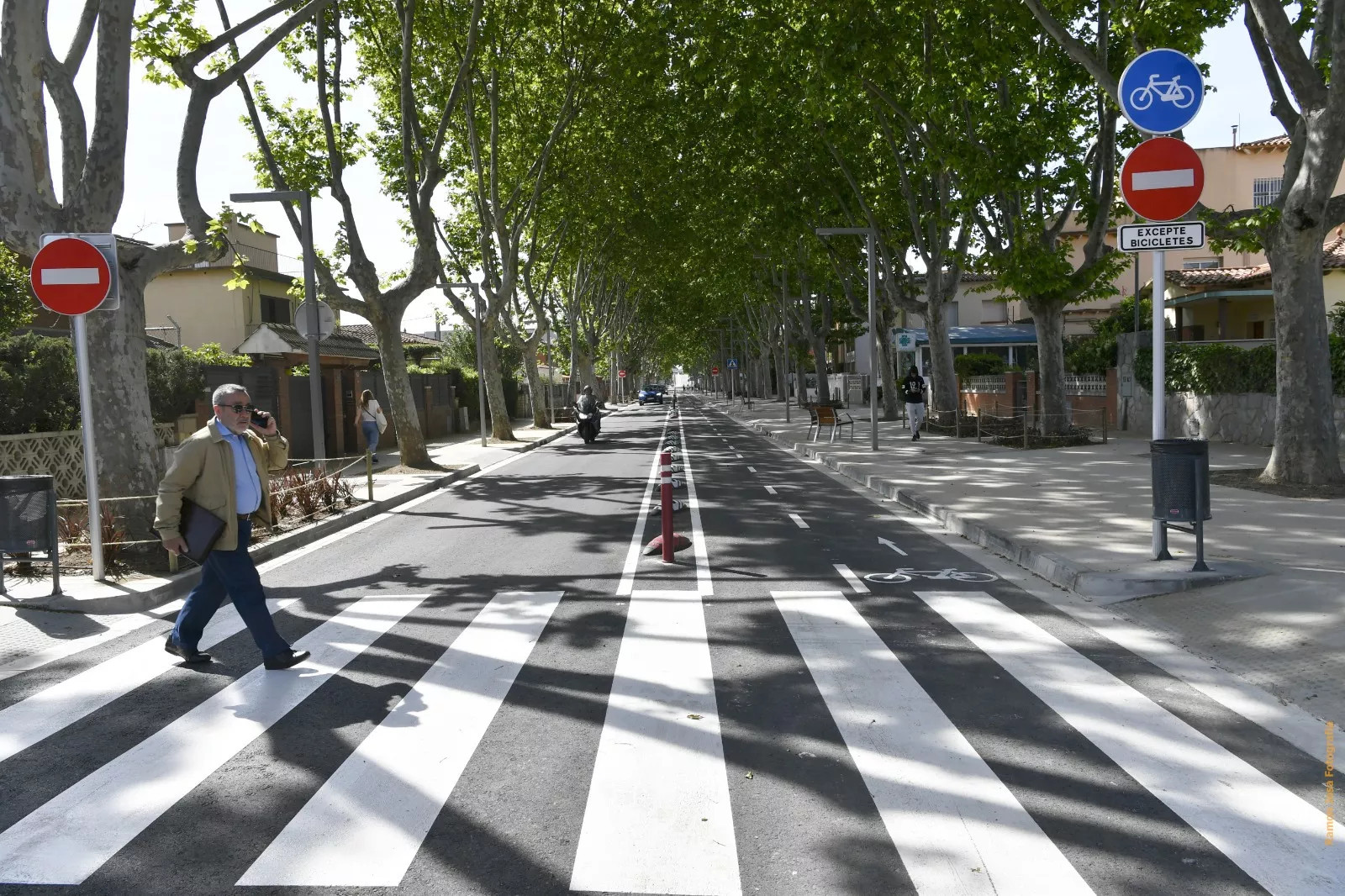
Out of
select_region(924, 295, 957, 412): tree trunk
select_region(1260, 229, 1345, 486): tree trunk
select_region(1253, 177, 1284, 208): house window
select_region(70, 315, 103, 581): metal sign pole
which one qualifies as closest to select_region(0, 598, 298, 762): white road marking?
select_region(70, 315, 103, 581): metal sign pole

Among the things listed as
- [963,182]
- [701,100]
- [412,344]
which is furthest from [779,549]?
[412,344]

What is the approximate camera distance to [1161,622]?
283 inches

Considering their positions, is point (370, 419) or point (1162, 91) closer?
point (1162, 91)

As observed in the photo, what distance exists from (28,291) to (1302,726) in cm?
2015

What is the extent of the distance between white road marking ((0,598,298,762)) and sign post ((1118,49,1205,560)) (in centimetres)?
737

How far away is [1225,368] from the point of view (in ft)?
69.1

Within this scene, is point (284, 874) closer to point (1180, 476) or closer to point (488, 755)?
point (488, 755)

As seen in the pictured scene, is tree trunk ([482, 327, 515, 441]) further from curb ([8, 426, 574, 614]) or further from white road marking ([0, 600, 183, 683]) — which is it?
white road marking ([0, 600, 183, 683])

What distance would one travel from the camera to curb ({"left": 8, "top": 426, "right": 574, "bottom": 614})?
27.3 feet

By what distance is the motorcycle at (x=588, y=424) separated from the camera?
102 feet

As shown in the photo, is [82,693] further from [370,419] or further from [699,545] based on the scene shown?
[370,419]

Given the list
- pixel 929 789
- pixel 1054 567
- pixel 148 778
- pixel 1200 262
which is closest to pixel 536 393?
pixel 1200 262

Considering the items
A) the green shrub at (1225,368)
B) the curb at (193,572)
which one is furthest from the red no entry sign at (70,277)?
the green shrub at (1225,368)

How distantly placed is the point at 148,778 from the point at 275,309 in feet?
132
